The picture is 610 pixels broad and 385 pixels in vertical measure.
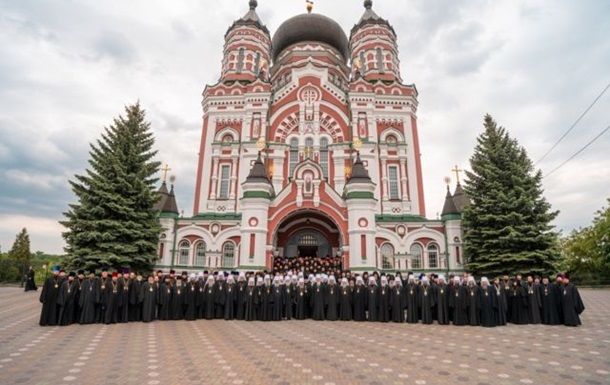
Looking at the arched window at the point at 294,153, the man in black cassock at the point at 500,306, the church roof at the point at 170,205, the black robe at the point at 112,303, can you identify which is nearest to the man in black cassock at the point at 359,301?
the man in black cassock at the point at 500,306

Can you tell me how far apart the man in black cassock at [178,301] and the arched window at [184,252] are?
9.38m

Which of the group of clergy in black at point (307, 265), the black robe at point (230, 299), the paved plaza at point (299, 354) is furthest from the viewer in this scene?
the group of clergy in black at point (307, 265)

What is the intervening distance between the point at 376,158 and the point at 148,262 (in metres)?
15.4

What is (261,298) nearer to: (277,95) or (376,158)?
(376,158)

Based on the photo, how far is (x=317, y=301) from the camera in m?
11.6

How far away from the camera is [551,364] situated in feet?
19.6

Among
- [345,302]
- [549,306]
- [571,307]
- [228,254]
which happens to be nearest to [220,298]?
[345,302]

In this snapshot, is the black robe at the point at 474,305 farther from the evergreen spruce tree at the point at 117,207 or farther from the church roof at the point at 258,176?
the evergreen spruce tree at the point at 117,207

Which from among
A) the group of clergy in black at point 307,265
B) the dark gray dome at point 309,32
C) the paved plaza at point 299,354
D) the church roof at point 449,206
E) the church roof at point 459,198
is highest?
the dark gray dome at point 309,32

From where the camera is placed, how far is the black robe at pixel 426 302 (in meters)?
10.8

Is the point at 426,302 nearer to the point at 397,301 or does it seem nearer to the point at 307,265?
the point at 397,301

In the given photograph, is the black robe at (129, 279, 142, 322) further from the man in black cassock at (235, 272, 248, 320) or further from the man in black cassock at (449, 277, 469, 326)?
the man in black cassock at (449, 277, 469, 326)

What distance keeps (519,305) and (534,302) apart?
0.44m

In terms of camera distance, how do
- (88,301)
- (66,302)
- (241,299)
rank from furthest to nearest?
1. (241,299)
2. (88,301)
3. (66,302)
